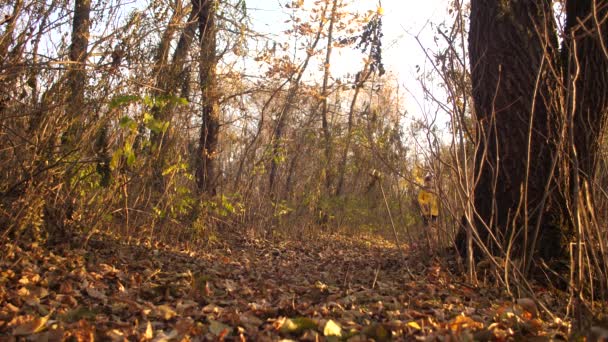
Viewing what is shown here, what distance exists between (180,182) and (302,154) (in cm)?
337

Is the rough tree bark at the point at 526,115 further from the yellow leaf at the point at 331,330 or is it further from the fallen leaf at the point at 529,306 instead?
the yellow leaf at the point at 331,330

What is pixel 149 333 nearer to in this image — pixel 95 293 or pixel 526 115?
pixel 95 293

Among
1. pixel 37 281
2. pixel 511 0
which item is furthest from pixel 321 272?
pixel 511 0

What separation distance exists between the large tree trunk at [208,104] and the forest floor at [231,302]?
1883 millimetres

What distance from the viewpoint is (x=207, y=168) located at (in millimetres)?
7418

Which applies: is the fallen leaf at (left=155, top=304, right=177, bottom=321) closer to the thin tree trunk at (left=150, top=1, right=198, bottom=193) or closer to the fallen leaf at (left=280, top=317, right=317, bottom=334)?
the fallen leaf at (left=280, top=317, right=317, bottom=334)

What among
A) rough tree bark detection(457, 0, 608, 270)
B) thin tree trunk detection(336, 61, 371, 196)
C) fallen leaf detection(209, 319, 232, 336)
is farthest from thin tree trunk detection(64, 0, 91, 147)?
thin tree trunk detection(336, 61, 371, 196)

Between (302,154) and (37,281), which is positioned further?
(302,154)

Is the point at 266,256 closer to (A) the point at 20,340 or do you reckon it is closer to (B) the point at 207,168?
(B) the point at 207,168

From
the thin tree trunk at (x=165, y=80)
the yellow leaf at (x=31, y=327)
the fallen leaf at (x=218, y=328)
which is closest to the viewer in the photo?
the yellow leaf at (x=31, y=327)

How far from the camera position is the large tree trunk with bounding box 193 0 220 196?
611 centimetres

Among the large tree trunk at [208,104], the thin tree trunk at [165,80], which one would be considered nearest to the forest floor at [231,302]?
the thin tree trunk at [165,80]

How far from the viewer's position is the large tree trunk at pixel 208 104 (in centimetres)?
611

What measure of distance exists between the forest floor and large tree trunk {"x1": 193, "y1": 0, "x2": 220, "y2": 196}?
1.88 meters
